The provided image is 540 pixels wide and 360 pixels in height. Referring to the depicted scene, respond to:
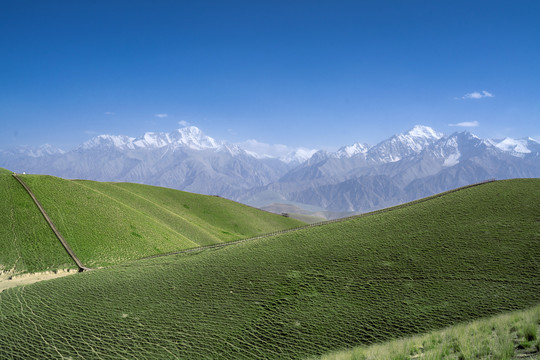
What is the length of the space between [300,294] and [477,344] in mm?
15473

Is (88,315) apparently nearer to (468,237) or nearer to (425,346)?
(425,346)

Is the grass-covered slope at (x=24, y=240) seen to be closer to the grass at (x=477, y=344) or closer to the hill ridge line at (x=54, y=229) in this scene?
the hill ridge line at (x=54, y=229)

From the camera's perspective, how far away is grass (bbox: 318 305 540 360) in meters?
12.4

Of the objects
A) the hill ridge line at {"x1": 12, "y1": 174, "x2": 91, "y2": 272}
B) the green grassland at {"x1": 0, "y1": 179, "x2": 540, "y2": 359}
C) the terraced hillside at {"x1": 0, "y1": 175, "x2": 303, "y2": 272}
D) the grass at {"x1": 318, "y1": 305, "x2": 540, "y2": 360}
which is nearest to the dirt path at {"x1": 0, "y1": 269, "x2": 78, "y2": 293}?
the terraced hillside at {"x1": 0, "y1": 175, "x2": 303, "y2": 272}


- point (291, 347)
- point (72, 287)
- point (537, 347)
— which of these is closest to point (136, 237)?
point (72, 287)

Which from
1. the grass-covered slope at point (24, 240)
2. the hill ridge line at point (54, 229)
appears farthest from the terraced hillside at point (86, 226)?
the hill ridge line at point (54, 229)

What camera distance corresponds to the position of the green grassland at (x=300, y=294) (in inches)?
855

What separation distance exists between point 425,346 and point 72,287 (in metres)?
34.6

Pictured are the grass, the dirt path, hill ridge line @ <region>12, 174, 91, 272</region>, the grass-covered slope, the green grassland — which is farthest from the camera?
hill ridge line @ <region>12, 174, 91, 272</region>

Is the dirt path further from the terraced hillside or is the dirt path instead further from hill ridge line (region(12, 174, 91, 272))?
hill ridge line (region(12, 174, 91, 272))

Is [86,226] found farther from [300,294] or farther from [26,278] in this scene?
[300,294]

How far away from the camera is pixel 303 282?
2933 centimetres

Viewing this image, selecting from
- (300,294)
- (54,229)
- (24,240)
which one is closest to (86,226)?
(54,229)

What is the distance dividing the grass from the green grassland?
14.1 ft
